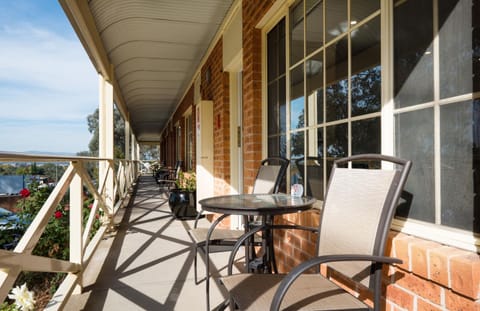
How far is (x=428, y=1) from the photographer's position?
126 centimetres

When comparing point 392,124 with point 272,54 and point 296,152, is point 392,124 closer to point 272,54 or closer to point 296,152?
point 296,152

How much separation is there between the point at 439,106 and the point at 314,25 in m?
1.26

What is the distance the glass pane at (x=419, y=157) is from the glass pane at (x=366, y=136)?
14 centimetres

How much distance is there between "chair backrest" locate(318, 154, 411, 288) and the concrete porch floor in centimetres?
116

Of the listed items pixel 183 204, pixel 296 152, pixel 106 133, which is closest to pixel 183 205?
pixel 183 204

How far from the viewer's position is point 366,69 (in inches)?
64.8

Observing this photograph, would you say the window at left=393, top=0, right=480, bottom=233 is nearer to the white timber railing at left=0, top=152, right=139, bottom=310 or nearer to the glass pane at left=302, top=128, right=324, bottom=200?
the glass pane at left=302, top=128, right=324, bottom=200

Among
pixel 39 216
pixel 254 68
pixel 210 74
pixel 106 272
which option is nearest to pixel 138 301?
pixel 106 272

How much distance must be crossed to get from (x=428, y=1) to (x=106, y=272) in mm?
3006

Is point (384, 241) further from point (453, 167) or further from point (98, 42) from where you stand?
point (98, 42)

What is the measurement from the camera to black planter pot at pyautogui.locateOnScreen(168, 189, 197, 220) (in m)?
5.23

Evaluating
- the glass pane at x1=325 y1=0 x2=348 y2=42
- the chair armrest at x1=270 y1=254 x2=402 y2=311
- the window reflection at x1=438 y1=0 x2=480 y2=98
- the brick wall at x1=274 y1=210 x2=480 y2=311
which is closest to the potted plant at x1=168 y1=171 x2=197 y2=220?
the glass pane at x1=325 y1=0 x2=348 y2=42

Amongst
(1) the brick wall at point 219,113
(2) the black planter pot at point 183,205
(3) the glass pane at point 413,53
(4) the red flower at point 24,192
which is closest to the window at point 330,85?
(3) the glass pane at point 413,53

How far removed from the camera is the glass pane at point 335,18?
6.06 feet
